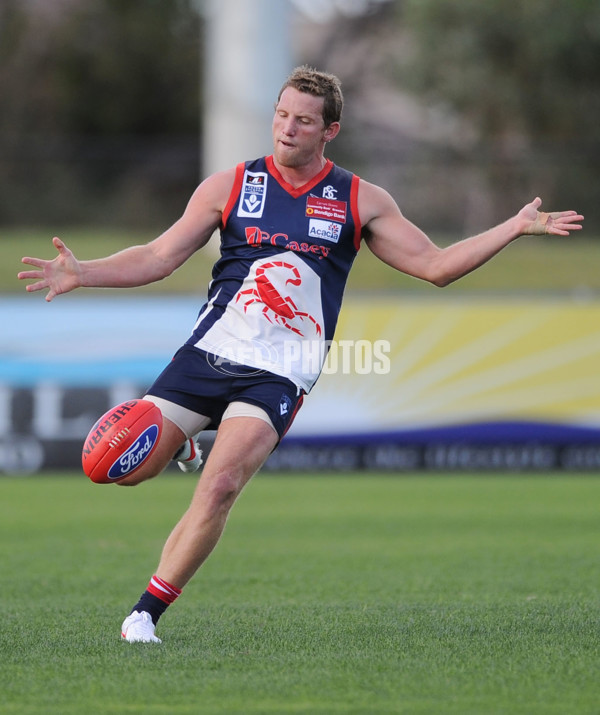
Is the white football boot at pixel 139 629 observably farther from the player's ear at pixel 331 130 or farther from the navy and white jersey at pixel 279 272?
the player's ear at pixel 331 130

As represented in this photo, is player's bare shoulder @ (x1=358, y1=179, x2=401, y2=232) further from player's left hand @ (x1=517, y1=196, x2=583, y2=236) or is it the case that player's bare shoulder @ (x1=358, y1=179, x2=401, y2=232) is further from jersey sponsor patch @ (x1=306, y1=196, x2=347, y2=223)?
player's left hand @ (x1=517, y1=196, x2=583, y2=236)

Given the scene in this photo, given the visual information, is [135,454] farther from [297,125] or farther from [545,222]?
[545,222]

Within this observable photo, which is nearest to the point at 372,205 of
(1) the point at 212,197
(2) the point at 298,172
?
(2) the point at 298,172

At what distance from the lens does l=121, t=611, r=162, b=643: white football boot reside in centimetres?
536

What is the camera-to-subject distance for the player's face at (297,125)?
5.69 meters

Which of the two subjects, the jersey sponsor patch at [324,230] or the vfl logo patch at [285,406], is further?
the jersey sponsor patch at [324,230]

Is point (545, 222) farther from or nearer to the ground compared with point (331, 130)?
nearer to the ground

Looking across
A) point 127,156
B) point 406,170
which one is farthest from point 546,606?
point 127,156

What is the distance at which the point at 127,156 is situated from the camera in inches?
860

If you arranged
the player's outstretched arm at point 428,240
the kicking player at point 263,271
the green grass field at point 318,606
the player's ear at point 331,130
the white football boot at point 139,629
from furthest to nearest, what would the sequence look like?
the player's ear at point 331,130 < the player's outstretched arm at point 428,240 < the kicking player at point 263,271 < the white football boot at point 139,629 < the green grass field at point 318,606

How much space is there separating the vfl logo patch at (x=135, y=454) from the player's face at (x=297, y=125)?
142cm

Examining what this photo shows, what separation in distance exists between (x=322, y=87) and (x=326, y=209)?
57 centimetres

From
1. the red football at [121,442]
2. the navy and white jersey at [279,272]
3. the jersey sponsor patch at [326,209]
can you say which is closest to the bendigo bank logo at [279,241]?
the navy and white jersey at [279,272]

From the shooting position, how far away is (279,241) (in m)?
5.72
